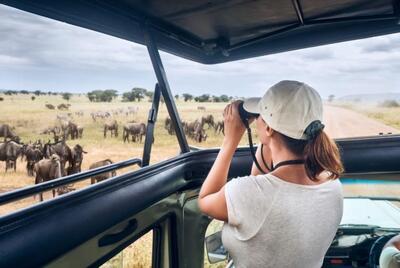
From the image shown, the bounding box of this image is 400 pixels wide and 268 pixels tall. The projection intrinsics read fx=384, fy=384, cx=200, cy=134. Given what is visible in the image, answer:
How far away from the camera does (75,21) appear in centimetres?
153

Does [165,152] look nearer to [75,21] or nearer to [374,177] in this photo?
[75,21]

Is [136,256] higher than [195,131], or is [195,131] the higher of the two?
[195,131]

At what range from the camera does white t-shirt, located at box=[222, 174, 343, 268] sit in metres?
1.13

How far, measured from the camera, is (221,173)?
1.37 m

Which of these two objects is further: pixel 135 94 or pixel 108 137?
pixel 135 94

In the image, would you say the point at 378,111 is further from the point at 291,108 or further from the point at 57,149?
the point at 57,149

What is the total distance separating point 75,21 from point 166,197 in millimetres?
960

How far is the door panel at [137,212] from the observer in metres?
1.01

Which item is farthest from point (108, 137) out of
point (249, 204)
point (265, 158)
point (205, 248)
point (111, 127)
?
point (205, 248)

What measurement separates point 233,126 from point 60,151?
65 centimetres

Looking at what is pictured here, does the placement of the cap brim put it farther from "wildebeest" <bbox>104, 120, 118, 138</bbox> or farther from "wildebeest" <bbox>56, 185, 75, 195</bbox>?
"wildebeest" <bbox>56, 185, 75, 195</bbox>

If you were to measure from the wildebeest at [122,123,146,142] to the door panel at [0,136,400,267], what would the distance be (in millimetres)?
190

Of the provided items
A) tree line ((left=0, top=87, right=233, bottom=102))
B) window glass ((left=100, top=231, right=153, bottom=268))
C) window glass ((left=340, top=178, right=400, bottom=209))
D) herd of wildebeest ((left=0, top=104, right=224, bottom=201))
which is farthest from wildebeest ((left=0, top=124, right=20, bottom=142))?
window glass ((left=340, top=178, right=400, bottom=209))

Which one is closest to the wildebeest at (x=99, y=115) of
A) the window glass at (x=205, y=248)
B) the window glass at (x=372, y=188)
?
the window glass at (x=205, y=248)
